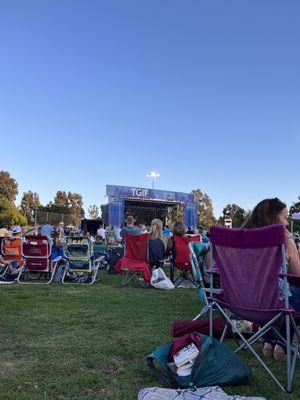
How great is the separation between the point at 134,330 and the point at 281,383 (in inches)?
64.9

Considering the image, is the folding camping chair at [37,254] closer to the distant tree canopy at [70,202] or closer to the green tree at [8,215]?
the green tree at [8,215]

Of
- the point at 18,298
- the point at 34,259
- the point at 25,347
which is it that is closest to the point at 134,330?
the point at 25,347

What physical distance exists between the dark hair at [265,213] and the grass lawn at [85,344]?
3.36ft

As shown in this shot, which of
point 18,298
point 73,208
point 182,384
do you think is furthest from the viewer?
point 73,208

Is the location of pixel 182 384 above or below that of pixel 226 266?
below

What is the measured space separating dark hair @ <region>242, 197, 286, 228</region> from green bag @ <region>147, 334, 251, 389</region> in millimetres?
1044

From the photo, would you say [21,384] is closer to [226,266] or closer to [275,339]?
[226,266]

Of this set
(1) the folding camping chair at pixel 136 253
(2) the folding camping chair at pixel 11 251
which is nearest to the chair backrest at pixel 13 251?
(2) the folding camping chair at pixel 11 251

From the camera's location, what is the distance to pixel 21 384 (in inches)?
106

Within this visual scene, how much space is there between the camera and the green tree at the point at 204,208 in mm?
53250

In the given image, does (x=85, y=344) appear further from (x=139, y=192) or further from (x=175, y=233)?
(x=139, y=192)

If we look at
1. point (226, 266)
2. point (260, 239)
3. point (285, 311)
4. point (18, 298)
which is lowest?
point (18, 298)

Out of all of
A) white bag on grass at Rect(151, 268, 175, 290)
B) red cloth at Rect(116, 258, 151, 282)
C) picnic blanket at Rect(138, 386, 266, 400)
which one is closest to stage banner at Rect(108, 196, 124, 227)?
red cloth at Rect(116, 258, 151, 282)

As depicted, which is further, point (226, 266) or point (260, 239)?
point (226, 266)
